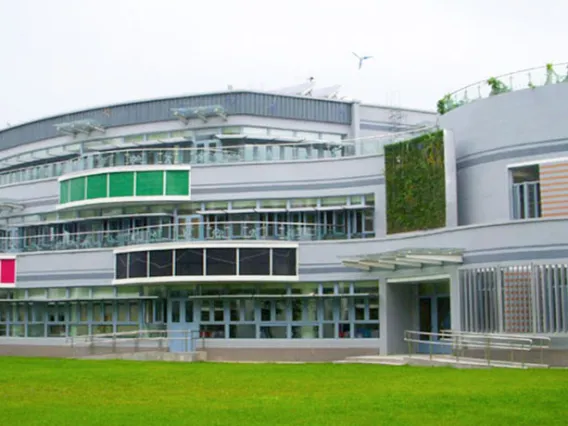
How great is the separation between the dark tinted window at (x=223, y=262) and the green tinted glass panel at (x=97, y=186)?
289 inches

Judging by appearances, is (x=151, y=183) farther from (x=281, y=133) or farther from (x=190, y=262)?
(x=281, y=133)

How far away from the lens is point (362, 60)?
48062mm

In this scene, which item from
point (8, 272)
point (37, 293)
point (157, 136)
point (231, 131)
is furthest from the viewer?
point (157, 136)

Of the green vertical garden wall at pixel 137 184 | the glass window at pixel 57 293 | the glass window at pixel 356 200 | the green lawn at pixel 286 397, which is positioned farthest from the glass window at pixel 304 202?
the green lawn at pixel 286 397

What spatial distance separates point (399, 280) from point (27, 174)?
21875 millimetres

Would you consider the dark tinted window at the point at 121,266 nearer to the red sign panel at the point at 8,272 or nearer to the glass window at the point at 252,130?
the red sign panel at the point at 8,272

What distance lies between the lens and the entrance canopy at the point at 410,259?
106 ft

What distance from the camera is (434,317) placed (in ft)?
122

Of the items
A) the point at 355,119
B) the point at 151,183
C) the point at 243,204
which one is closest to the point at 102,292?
the point at 151,183

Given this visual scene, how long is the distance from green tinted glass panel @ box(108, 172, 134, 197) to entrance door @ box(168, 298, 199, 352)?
5.33 m

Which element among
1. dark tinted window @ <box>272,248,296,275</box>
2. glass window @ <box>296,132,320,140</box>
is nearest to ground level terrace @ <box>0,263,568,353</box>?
dark tinted window @ <box>272,248,296,275</box>

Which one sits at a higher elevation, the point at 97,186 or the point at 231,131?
the point at 231,131

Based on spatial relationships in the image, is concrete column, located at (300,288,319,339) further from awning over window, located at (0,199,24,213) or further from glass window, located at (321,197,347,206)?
awning over window, located at (0,199,24,213)

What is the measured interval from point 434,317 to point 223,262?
8.63m
